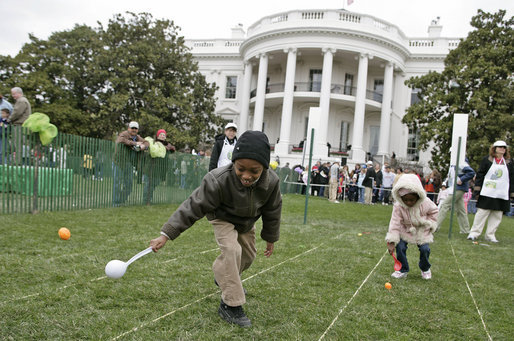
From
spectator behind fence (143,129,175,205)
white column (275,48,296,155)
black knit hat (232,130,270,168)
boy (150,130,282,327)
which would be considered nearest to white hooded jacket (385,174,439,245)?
boy (150,130,282,327)

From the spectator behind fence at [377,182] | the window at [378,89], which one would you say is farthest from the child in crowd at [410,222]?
the window at [378,89]

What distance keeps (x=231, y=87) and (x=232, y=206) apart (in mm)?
36214

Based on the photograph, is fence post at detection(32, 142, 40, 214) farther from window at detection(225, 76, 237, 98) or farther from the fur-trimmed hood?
window at detection(225, 76, 237, 98)

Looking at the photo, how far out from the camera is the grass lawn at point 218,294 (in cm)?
292

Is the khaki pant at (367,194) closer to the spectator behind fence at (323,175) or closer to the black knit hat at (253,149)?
the spectator behind fence at (323,175)

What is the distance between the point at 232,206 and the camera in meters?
3.18

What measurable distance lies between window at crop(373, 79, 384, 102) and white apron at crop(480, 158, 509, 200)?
2712 centimetres

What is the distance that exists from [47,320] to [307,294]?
2211 mm

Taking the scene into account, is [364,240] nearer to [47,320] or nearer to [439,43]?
[47,320]

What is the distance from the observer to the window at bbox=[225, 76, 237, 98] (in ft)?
126

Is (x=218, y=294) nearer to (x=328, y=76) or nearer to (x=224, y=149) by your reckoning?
(x=224, y=149)

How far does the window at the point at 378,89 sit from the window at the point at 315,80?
16.2 feet

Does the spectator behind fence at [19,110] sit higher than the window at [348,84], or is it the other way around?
the window at [348,84]

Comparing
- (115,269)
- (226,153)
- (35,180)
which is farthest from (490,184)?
(35,180)
